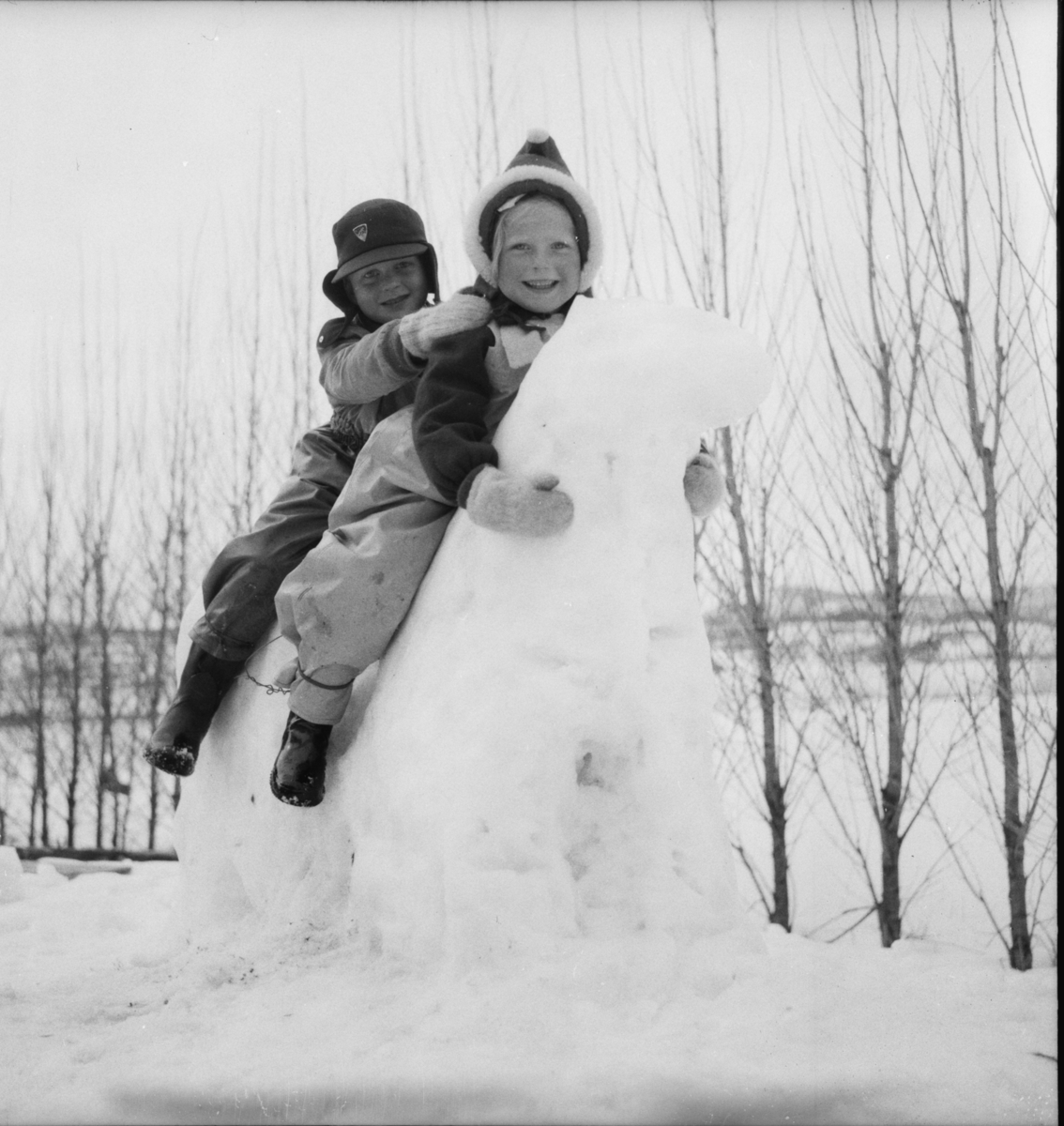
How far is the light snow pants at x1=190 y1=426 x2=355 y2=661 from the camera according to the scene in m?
2.20

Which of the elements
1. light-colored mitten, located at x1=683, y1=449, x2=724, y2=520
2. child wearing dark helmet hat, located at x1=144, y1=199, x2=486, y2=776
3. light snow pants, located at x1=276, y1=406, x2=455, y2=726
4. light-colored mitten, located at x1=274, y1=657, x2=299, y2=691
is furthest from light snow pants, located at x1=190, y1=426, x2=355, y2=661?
light-colored mitten, located at x1=683, y1=449, x2=724, y2=520

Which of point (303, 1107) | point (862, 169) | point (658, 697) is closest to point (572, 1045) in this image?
point (303, 1107)

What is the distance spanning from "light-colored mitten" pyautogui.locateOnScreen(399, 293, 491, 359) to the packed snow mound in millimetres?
213

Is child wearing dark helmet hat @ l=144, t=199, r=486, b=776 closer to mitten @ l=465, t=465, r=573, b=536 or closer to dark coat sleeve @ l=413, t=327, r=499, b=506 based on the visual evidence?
dark coat sleeve @ l=413, t=327, r=499, b=506

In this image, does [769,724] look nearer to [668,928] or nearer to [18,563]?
[668,928]

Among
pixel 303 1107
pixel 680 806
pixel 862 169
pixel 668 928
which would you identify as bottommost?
pixel 303 1107

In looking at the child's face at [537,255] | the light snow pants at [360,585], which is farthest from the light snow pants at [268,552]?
the child's face at [537,255]

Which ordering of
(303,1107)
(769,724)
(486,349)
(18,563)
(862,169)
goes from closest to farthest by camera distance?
(303,1107), (486,349), (862,169), (769,724), (18,563)

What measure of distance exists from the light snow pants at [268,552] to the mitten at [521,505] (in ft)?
2.68

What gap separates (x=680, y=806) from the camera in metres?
1.61

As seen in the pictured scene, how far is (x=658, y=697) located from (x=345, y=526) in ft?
2.30

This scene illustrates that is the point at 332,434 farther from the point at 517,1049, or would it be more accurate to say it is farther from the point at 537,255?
the point at 517,1049

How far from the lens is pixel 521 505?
157cm

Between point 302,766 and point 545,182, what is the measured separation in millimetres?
1232
